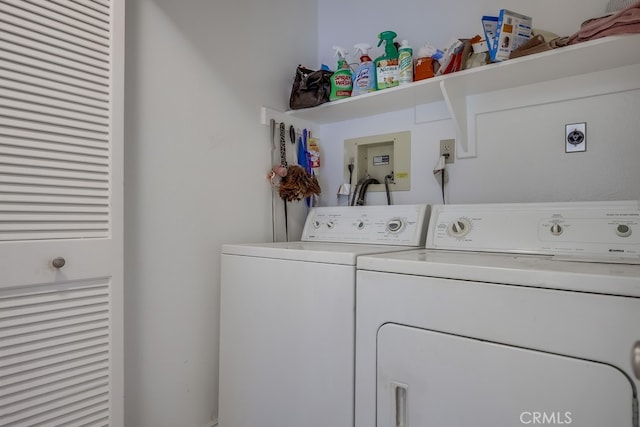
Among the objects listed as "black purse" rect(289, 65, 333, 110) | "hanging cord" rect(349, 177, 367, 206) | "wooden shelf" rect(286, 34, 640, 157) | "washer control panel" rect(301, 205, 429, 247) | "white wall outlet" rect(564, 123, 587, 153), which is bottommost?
"washer control panel" rect(301, 205, 429, 247)

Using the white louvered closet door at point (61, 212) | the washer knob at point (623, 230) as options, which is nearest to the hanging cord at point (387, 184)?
the washer knob at point (623, 230)

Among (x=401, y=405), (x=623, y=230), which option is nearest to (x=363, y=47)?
(x=623, y=230)

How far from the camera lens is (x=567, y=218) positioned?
45.9 inches

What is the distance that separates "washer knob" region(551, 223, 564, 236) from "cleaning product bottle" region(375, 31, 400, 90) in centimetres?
90

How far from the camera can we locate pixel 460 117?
160cm

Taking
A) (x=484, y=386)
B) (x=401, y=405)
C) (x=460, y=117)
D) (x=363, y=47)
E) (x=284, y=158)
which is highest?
(x=363, y=47)

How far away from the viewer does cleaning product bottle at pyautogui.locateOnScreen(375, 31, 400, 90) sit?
1.65 m

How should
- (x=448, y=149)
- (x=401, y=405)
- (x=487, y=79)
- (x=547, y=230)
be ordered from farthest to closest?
(x=448, y=149) → (x=487, y=79) → (x=547, y=230) → (x=401, y=405)

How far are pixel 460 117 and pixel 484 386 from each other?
1.16m

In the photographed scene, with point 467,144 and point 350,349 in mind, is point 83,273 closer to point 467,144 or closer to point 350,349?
point 350,349

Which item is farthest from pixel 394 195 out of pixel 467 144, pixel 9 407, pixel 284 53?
pixel 9 407

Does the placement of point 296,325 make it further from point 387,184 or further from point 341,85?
point 341,85

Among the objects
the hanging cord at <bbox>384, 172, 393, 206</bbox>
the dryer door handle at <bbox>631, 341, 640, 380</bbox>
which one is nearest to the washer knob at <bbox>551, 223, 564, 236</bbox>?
the dryer door handle at <bbox>631, 341, 640, 380</bbox>

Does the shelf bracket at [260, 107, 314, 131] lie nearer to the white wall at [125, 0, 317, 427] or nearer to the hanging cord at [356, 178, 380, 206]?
the white wall at [125, 0, 317, 427]
